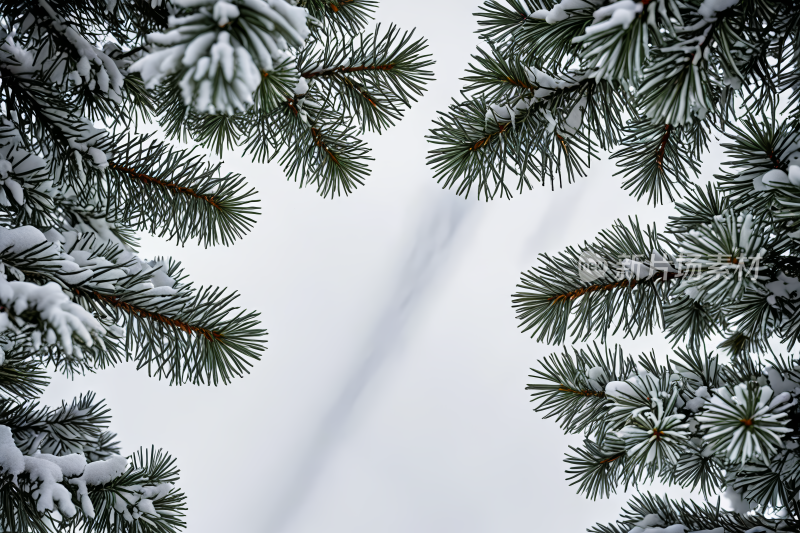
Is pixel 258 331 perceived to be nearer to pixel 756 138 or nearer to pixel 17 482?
pixel 17 482

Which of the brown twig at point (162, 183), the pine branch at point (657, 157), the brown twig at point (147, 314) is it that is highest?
the pine branch at point (657, 157)

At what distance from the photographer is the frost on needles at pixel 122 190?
104 centimetres

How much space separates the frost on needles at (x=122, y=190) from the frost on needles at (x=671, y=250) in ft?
1.06

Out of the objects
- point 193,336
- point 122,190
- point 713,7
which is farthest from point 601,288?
point 122,190

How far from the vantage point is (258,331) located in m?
1.16

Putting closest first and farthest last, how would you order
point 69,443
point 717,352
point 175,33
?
point 175,33 → point 717,352 → point 69,443

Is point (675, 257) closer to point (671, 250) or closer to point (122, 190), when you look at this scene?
point (671, 250)

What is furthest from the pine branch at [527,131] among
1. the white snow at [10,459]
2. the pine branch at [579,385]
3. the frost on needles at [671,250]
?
the white snow at [10,459]

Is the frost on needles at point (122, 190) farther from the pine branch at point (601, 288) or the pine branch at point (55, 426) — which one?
the pine branch at point (601, 288)

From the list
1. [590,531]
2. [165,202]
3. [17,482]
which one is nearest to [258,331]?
[165,202]

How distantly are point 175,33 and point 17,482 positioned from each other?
3.28ft

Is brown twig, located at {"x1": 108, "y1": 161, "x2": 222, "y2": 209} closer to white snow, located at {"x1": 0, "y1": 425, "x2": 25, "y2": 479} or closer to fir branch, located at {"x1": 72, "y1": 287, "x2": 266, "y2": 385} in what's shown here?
fir branch, located at {"x1": 72, "y1": 287, "x2": 266, "y2": 385}

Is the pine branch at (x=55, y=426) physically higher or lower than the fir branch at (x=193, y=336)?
lower

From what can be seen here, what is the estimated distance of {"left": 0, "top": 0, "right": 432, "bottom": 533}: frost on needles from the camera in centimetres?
104
